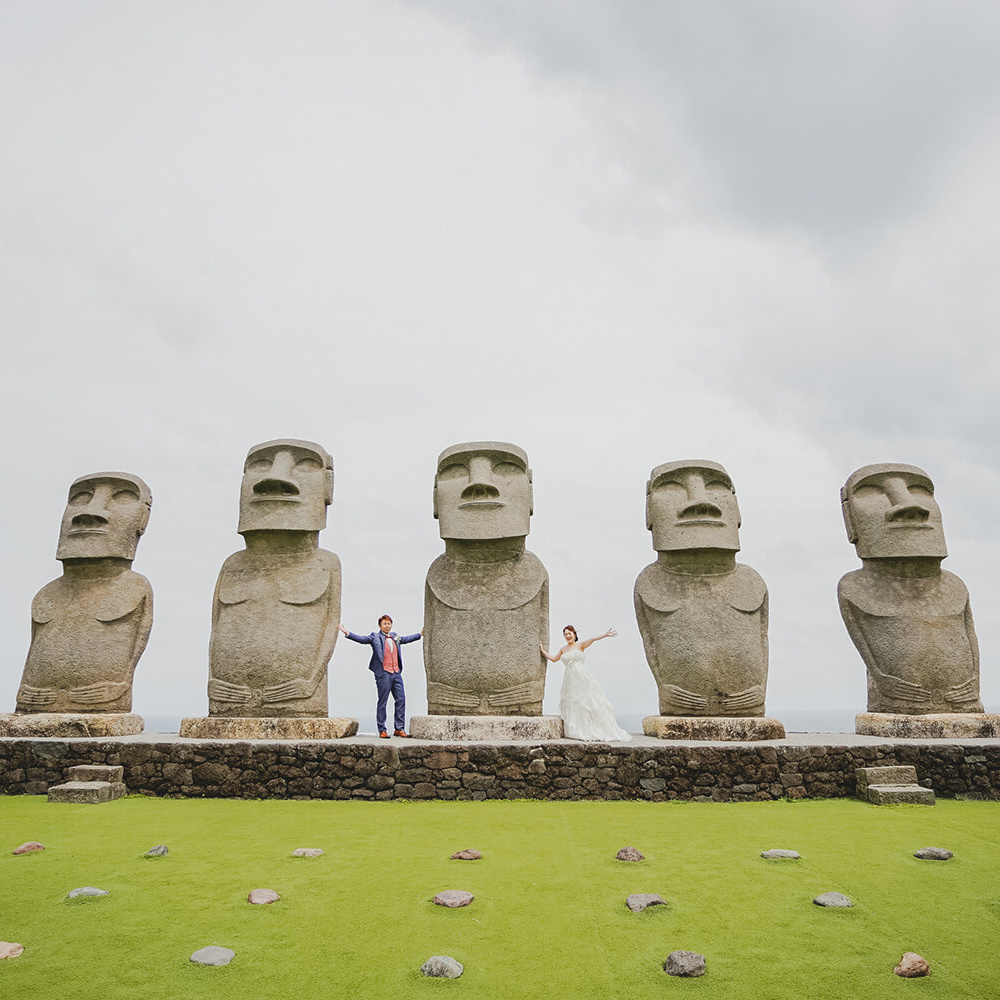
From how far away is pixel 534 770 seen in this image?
831 cm

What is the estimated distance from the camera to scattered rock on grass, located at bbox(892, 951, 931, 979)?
3.63 m

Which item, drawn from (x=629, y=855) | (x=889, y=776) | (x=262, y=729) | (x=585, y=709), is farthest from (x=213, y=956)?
(x=889, y=776)

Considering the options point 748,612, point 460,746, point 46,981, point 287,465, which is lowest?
point 46,981

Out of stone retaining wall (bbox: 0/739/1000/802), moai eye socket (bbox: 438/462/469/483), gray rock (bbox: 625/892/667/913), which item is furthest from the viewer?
moai eye socket (bbox: 438/462/469/483)

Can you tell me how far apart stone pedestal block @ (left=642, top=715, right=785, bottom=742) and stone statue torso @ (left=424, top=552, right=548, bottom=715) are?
155 cm

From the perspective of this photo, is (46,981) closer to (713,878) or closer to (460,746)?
(713,878)

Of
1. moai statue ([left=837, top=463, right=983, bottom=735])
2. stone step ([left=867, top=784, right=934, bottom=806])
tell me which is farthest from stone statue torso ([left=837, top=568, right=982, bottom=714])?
stone step ([left=867, top=784, right=934, bottom=806])

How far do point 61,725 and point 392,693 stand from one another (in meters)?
4.00

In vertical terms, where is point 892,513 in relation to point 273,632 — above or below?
above

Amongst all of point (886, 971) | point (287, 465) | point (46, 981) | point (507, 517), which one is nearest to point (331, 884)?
point (46, 981)

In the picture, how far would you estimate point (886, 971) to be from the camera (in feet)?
12.1

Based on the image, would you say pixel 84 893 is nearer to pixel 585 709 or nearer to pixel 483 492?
pixel 585 709

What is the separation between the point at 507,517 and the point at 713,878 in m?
5.62

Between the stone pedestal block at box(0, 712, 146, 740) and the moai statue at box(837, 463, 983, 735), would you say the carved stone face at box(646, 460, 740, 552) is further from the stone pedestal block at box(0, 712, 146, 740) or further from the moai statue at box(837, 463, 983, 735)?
the stone pedestal block at box(0, 712, 146, 740)
